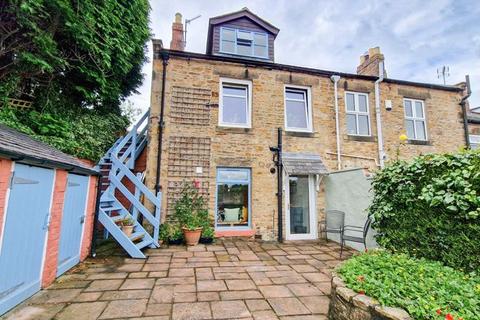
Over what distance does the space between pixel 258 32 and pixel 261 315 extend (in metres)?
9.25

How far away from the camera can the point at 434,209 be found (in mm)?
3178

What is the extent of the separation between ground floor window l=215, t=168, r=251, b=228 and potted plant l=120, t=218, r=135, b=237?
2.35m

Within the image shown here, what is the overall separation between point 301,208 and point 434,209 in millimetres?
4270

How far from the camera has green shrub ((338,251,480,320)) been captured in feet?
6.23

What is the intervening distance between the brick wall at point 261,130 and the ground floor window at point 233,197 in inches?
8.8

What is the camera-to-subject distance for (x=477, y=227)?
8.78ft

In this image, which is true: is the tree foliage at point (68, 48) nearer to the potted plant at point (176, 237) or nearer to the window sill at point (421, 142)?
the potted plant at point (176, 237)

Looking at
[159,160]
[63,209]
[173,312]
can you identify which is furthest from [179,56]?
[173,312]

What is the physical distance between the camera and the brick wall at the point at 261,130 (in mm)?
6824

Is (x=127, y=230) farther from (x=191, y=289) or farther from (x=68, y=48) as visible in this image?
(x=68, y=48)

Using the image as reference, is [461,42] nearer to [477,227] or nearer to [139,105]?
[477,227]

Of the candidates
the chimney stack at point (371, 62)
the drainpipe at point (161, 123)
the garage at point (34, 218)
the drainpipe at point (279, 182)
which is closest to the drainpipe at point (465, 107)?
the chimney stack at point (371, 62)

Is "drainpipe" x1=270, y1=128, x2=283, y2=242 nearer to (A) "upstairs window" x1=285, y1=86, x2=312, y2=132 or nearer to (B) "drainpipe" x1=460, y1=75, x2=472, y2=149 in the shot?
(A) "upstairs window" x1=285, y1=86, x2=312, y2=132

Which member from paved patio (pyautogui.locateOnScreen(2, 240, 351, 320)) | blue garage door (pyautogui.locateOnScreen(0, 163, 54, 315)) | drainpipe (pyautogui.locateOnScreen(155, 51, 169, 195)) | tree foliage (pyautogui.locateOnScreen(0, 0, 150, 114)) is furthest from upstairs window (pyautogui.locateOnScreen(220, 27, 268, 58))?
blue garage door (pyautogui.locateOnScreen(0, 163, 54, 315))
